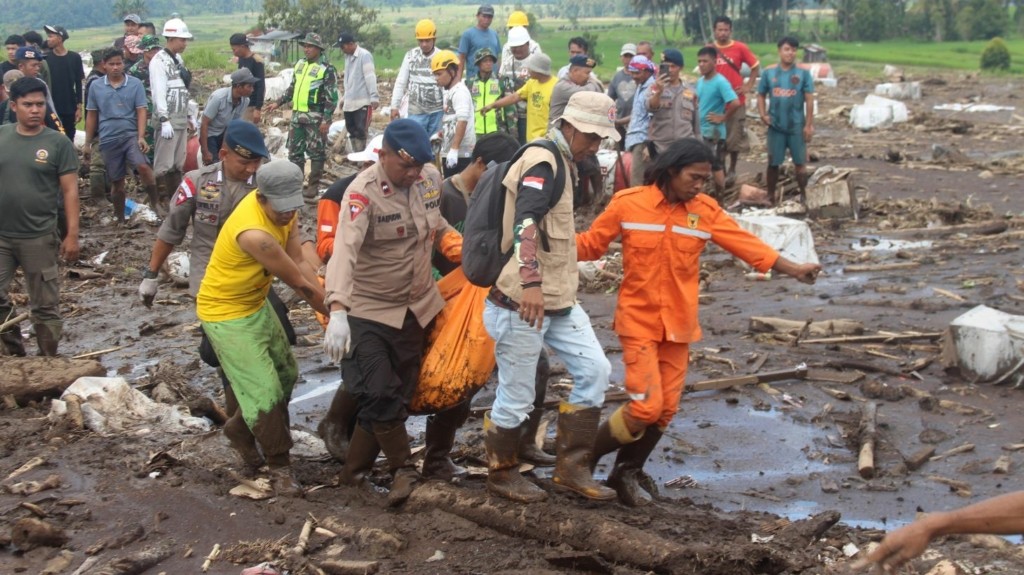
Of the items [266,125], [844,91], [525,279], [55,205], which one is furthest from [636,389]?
[844,91]

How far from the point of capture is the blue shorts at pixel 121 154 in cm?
1362

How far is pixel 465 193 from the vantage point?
691cm

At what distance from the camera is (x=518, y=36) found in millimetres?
13914

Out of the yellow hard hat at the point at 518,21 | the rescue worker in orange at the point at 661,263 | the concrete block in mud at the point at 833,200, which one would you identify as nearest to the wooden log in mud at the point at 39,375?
the rescue worker in orange at the point at 661,263

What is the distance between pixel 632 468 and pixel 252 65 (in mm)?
10209

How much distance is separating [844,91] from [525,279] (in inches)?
1324

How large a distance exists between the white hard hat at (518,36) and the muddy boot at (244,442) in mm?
8163

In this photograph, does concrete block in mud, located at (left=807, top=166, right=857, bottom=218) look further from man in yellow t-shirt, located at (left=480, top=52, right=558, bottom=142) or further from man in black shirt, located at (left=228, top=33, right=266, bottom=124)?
man in black shirt, located at (left=228, top=33, right=266, bottom=124)

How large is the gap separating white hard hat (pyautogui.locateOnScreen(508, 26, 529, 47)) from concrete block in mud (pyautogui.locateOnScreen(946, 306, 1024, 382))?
709 centimetres

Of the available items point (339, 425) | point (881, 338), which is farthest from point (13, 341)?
point (881, 338)

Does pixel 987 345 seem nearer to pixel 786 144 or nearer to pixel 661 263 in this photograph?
pixel 661 263

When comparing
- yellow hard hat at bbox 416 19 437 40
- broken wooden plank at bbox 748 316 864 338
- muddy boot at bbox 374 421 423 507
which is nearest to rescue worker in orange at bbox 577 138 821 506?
muddy boot at bbox 374 421 423 507

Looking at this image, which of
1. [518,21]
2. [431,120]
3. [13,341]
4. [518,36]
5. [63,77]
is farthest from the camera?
[63,77]

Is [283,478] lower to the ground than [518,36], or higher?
lower
